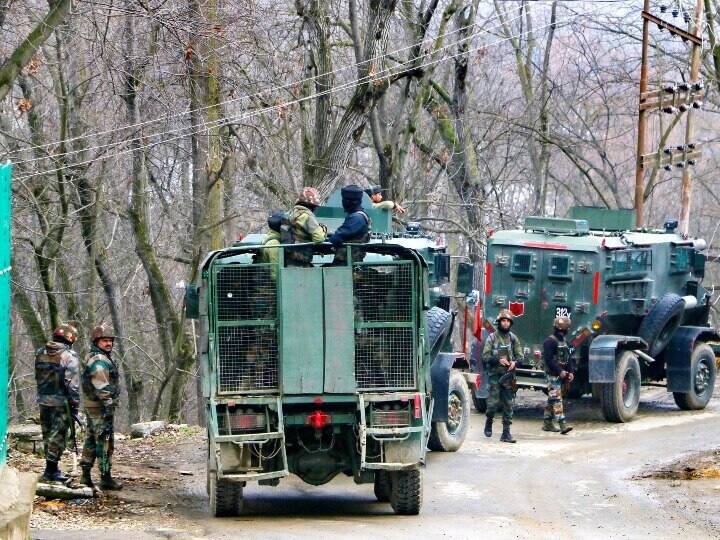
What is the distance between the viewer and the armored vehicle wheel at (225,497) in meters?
11.8

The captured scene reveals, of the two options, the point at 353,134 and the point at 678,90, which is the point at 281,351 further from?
the point at 678,90

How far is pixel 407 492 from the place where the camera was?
11977 mm

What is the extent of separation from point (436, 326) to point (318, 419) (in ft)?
11.3

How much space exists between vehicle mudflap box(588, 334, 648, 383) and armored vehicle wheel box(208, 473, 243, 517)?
24.8ft

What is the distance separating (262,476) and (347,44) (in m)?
→ 15.7

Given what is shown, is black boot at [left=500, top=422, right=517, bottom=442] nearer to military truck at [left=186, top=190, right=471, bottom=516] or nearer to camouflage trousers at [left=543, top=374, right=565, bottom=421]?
camouflage trousers at [left=543, top=374, right=565, bottom=421]

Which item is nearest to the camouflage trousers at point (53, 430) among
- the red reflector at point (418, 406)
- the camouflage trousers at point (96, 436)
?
the camouflage trousers at point (96, 436)

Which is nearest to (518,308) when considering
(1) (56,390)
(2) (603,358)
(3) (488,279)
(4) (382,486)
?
(3) (488,279)

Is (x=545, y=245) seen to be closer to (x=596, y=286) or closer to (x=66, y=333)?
(x=596, y=286)

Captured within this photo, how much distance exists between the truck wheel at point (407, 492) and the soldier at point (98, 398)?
117 inches

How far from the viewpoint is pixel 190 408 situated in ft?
109

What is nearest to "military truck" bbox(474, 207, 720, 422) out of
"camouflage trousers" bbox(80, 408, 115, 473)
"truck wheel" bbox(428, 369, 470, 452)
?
"truck wheel" bbox(428, 369, 470, 452)

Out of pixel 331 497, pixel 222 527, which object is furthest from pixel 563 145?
pixel 222 527

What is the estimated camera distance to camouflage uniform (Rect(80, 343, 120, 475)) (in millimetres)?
12977
